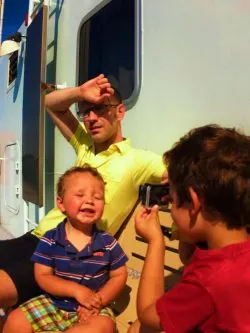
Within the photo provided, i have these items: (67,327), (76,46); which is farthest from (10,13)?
(67,327)

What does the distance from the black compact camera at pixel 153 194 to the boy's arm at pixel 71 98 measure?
1.98 feet

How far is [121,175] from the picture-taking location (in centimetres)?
193

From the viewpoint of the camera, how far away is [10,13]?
4.54 meters

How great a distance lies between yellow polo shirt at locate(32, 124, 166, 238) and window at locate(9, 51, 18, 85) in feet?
7.80

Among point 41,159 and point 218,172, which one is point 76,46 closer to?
point 41,159

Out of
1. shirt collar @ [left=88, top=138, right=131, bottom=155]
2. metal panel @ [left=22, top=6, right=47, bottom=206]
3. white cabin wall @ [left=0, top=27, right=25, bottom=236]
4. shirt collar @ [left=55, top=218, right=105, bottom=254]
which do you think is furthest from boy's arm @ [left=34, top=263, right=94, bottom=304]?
white cabin wall @ [left=0, top=27, right=25, bottom=236]

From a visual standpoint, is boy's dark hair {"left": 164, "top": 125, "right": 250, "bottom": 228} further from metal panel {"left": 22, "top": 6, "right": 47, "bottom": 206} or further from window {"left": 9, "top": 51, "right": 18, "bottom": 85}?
window {"left": 9, "top": 51, "right": 18, "bottom": 85}

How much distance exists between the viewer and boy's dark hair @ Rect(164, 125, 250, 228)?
111 centimetres

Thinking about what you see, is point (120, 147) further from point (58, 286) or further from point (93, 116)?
point (58, 286)

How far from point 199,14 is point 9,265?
4.22ft

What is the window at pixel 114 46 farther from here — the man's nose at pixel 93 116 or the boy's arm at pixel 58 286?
the boy's arm at pixel 58 286

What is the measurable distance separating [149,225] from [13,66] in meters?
3.21

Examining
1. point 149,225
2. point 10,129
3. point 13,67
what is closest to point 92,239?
point 149,225

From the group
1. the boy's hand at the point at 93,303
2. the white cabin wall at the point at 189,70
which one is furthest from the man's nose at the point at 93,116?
the boy's hand at the point at 93,303
